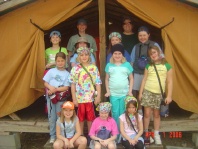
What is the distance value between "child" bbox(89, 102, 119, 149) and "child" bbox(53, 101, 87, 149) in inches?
8.1

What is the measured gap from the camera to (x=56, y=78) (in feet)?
16.4

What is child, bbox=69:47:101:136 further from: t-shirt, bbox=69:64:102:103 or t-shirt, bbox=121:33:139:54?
t-shirt, bbox=121:33:139:54

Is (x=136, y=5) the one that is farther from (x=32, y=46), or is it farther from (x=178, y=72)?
(x=32, y=46)

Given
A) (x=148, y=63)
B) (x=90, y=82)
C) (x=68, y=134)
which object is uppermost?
(x=148, y=63)

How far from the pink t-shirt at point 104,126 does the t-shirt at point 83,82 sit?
1.47ft

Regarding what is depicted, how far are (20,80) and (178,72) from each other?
10.5ft

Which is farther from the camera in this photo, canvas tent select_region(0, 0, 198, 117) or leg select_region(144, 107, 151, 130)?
canvas tent select_region(0, 0, 198, 117)

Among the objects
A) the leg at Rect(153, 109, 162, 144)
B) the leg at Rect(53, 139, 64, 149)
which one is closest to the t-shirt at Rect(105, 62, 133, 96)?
the leg at Rect(153, 109, 162, 144)

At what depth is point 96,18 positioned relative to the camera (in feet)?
28.5

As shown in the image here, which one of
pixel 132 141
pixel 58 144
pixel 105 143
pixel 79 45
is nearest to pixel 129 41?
pixel 79 45

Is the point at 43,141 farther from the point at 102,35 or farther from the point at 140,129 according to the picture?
the point at 102,35

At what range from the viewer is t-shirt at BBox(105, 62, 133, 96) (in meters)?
4.94

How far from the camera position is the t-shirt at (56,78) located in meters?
4.98

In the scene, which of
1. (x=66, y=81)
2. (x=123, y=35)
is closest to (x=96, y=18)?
(x=123, y=35)
